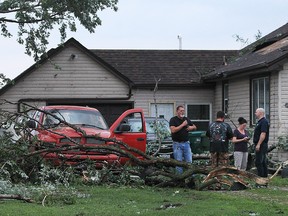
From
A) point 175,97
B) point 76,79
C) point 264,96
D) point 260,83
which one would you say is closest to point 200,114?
point 175,97

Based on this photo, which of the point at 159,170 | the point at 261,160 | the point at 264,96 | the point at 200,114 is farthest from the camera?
the point at 200,114

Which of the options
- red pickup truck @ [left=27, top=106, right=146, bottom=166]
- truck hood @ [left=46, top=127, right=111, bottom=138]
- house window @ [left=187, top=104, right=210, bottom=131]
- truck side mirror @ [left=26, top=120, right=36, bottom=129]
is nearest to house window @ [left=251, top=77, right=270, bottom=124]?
house window @ [left=187, top=104, right=210, bottom=131]

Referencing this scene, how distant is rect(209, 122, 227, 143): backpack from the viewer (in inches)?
509

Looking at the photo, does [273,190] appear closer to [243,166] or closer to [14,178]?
[243,166]

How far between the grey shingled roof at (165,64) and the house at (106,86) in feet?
0.13

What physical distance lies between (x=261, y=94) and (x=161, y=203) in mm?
11714

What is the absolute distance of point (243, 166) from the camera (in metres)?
14.5

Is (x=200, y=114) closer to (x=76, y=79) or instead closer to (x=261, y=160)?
(x=76, y=79)

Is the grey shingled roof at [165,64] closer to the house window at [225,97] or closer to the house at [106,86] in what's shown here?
the house at [106,86]

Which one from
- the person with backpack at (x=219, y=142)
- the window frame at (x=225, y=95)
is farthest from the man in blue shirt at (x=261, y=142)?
the window frame at (x=225, y=95)

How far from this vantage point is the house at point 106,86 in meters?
24.4

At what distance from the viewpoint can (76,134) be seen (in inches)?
528

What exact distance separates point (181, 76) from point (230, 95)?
305 centimetres

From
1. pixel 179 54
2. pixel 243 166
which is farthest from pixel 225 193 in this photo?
pixel 179 54
